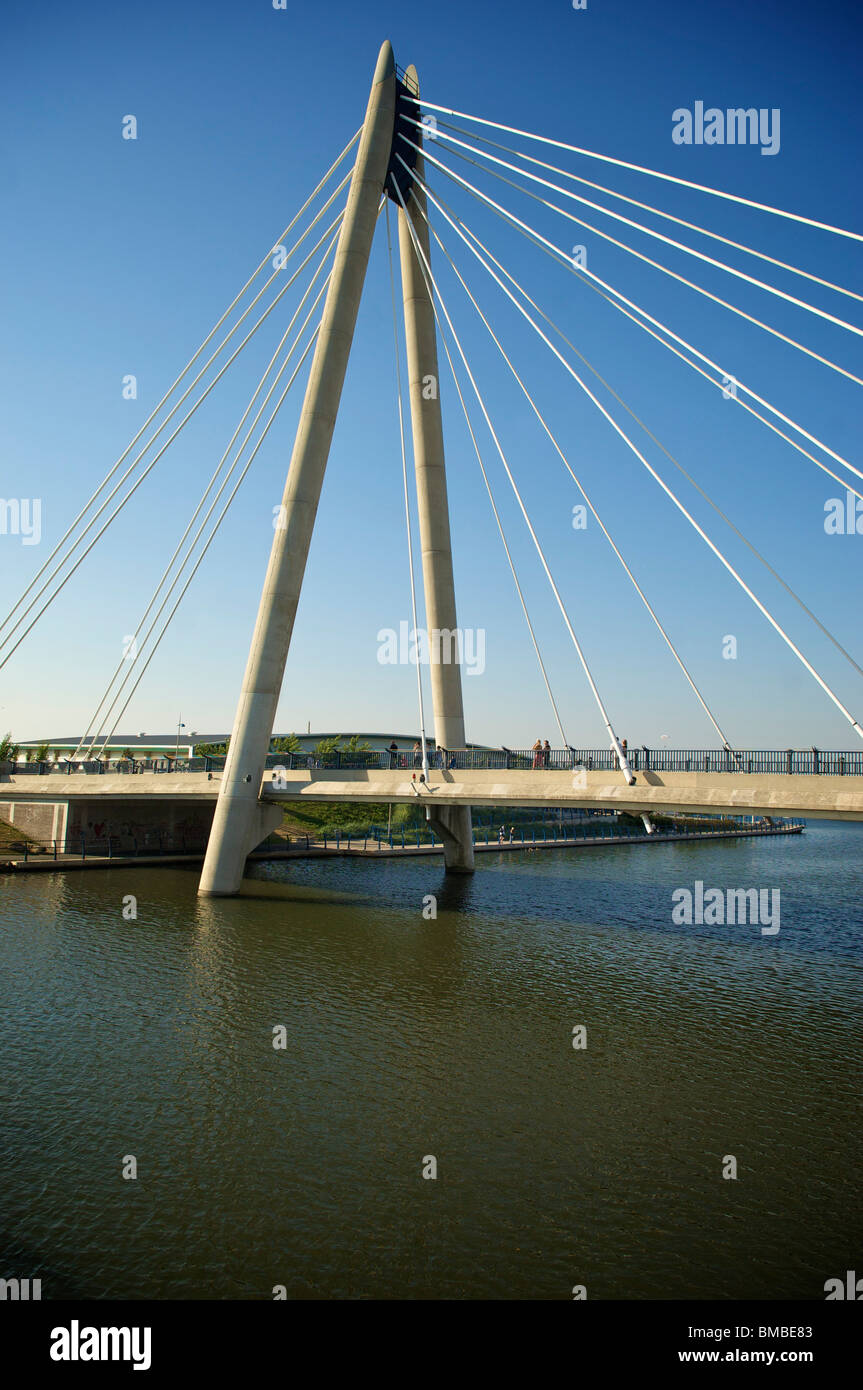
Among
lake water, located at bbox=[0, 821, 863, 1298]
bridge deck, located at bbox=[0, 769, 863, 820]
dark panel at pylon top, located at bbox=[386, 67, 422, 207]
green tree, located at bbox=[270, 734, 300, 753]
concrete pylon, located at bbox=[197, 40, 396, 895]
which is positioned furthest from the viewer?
green tree, located at bbox=[270, 734, 300, 753]

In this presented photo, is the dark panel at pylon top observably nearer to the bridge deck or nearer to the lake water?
the bridge deck

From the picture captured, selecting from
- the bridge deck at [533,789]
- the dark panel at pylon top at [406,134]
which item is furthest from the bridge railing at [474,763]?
the dark panel at pylon top at [406,134]

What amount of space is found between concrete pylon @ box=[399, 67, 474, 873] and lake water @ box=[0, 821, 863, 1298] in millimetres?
12503

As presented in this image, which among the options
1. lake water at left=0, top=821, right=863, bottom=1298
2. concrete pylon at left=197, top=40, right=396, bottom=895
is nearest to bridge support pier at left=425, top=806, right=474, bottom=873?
concrete pylon at left=197, top=40, right=396, bottom=895

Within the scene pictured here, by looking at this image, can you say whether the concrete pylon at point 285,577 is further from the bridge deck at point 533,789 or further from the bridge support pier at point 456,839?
the bridge support pier at point 456,839

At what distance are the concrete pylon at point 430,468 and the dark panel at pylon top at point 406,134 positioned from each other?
53 cm

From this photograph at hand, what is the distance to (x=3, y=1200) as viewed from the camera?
10117mm

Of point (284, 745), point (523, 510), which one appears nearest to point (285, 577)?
point (523, 510)

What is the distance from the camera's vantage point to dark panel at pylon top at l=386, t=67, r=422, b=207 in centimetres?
3372

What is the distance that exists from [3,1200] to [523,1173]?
6.63m

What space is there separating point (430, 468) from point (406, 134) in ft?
45.4

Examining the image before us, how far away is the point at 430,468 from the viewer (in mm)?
36000

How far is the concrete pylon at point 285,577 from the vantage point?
96.3ft
